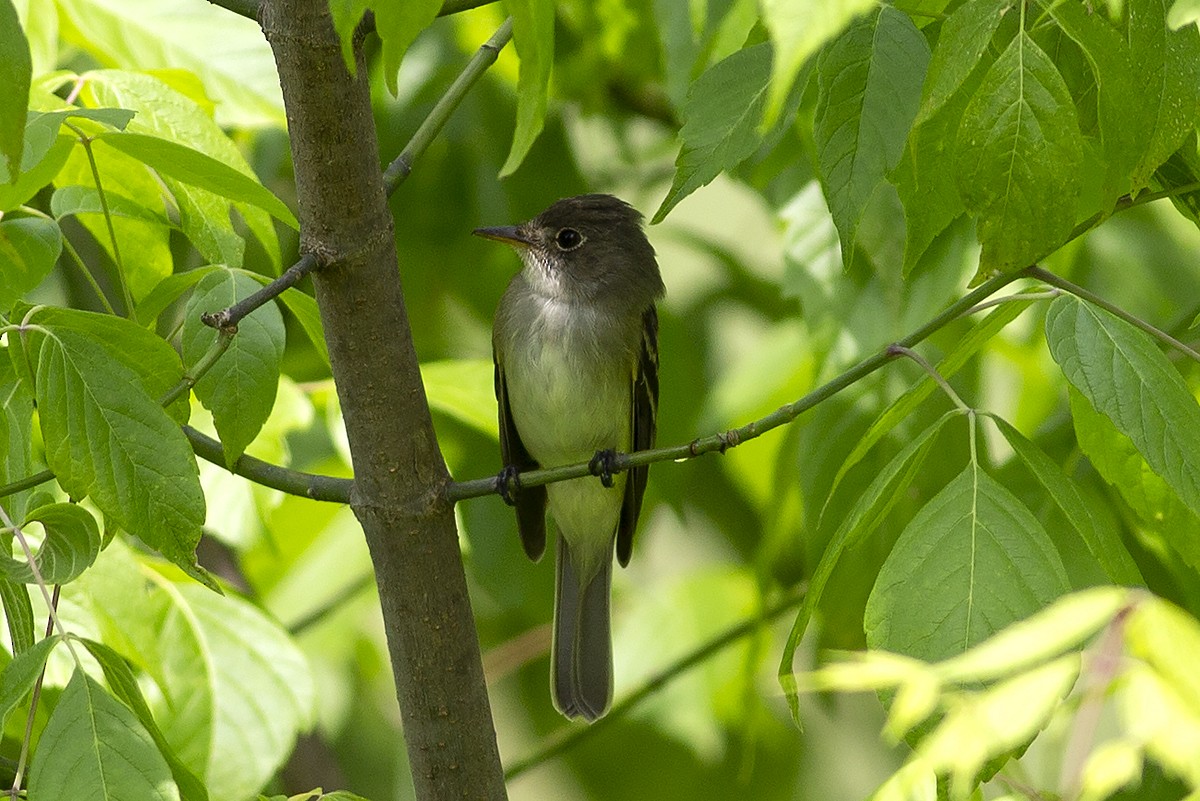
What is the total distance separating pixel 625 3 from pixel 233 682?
211cm

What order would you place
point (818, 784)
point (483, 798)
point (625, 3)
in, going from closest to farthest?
point (483, 798)
point (625, 3)
point (818, 784)

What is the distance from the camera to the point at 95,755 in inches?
64.8

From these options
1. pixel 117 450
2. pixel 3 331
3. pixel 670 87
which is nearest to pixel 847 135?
pixel 117 450

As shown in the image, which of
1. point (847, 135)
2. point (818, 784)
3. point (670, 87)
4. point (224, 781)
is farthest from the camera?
point (818, 784)

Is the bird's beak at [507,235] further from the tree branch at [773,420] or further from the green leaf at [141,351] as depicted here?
the green leaf at [141,351]

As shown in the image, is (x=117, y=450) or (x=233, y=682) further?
(x=233, y=682)

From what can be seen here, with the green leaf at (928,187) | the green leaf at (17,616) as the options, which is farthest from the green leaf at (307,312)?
the green leaf at (928,187)

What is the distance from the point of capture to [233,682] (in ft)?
9.48

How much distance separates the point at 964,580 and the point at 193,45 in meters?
2.31

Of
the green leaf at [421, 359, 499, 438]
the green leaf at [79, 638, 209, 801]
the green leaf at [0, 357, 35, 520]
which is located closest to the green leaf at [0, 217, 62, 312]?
the green leaf at [0, 357, 35, 520]

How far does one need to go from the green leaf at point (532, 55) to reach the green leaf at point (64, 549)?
0.75 meters

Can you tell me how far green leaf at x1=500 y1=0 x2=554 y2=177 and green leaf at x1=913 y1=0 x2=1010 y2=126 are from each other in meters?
0.47

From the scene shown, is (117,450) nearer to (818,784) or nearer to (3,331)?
(3,331)

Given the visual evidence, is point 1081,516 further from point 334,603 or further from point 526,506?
point 334,603
